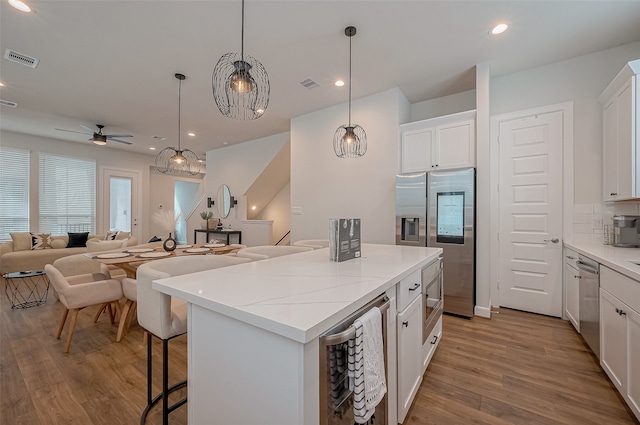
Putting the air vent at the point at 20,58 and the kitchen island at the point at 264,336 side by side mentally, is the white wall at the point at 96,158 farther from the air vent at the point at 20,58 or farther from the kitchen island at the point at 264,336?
the kitchen island at the point at 264,336

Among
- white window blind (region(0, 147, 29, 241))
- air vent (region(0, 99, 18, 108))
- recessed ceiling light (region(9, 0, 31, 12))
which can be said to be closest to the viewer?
recessed ceiling light (region(9, 0, 31, 12))

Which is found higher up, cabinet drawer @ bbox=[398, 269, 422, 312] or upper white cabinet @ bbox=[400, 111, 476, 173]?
upper white cabinet @ bbox=[400, 111, 476, 173]

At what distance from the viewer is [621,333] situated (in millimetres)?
1702

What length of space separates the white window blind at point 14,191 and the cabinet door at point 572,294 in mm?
9805

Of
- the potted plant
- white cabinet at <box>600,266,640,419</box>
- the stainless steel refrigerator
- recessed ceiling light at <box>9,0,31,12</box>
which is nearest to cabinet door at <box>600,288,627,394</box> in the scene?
white cabinet at <box>600,266,640,419</box>

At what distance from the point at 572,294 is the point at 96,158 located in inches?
394

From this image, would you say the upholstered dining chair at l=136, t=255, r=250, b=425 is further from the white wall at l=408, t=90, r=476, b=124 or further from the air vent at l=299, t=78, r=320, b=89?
the white wall at l=408, t=90, r=476, b=124

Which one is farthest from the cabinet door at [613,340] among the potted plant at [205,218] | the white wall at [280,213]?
the potted plant at [205,218]

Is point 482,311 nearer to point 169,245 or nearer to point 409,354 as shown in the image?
point 409,354

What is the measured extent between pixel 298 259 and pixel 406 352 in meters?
0.89

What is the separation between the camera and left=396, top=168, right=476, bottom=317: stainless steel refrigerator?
10.3 feet

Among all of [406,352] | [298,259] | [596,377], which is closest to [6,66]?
[298,259]

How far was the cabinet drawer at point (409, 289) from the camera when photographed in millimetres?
1461

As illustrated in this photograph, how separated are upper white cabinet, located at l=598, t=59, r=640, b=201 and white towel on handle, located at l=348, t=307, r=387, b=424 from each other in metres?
2.80
